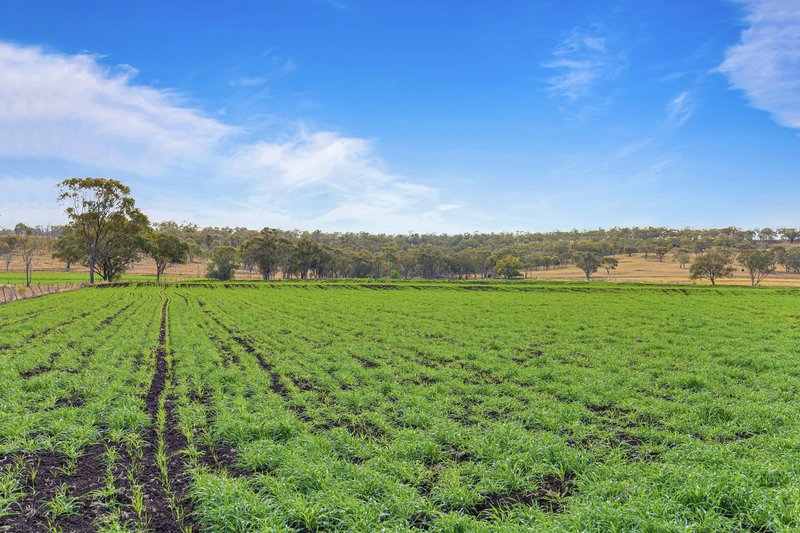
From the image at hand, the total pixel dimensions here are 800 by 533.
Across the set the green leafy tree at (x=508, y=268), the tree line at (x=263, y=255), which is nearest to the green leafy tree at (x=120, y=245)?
the tree line at (x=263, y=255)

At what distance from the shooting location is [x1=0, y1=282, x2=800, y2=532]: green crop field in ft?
20.7

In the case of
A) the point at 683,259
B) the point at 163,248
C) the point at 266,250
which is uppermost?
the point at 683,259

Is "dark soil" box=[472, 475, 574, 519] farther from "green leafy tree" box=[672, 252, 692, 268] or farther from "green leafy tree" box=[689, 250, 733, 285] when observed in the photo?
"green leafy tree" box=[672, 252, 692, 268]

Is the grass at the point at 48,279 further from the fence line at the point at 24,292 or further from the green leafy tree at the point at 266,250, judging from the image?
the green leafy tree at the point at 266,250

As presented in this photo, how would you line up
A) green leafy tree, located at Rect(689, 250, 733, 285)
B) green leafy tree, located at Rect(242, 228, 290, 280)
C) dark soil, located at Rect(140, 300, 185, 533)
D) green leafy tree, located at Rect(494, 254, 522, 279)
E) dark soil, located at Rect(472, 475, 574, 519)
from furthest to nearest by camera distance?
green leafy tree, located at Rect(494, 254, 522, 279)
green leafy tree, located at Rect(242, 228, 290, 280)
green leafy tree, located at Rect(689, 250, 733, 285)
dark soil, located at Rect(472, 475, 574, 519)
dark soil, located at Rect(140, 300, 185, 533)

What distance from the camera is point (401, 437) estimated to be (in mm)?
9328

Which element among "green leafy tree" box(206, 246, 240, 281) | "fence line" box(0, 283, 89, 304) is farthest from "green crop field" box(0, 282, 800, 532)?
"green leafy tree" box(206, 246, 240, 281)

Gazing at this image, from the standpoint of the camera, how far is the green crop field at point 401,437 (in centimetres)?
630

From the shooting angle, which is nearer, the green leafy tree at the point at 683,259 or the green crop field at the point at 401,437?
the green crop field at the point at 401,437

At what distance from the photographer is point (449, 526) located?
591 cm

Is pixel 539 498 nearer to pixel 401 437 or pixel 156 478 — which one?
pixel 401 437

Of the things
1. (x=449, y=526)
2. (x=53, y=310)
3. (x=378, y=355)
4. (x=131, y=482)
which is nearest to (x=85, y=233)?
(x=53, y=310)

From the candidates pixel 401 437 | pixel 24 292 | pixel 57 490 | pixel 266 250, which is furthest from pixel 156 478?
pixel 266 250

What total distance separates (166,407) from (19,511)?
5164mm
